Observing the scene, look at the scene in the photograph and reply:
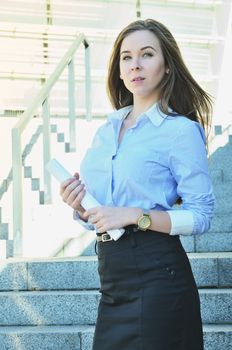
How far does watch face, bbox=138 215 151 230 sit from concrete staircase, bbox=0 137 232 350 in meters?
1.44

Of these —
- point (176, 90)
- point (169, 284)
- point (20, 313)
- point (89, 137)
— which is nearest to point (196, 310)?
point (169, 284)

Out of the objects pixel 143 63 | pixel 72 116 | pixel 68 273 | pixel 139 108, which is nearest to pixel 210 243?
pixel 68 273

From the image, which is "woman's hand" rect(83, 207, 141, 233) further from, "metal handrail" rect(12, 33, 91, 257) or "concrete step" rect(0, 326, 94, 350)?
"metal handrail" rect(12, 33, 91, 257)

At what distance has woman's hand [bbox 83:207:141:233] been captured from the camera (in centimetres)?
148

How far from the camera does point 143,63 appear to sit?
5.37 ft

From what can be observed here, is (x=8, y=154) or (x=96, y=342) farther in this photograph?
(x=8, y=154)

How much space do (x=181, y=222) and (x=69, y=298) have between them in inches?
69.7

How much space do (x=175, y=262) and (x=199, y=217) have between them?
0.13m

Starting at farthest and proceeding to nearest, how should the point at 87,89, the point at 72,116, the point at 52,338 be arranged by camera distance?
the point at 87,89, the point at 72,116, the point at 52,338

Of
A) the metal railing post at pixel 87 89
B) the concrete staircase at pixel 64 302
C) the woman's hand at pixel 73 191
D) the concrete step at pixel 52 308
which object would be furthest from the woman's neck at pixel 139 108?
the metal railing post at pixel 87 89

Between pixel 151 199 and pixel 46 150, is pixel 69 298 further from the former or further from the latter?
pixel 151 199

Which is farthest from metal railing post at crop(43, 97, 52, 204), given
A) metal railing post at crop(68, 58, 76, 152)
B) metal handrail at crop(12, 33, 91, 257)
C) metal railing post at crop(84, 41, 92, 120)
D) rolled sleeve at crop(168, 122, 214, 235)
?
rolled sleeve at crop(168, 122, 214, 235)

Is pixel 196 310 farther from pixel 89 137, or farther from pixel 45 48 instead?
pixel 45 48

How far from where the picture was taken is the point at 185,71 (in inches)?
66.1
